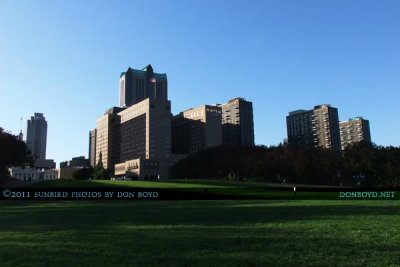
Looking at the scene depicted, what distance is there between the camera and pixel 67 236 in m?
11.9

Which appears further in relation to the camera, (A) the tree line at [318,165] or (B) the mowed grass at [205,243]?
(A) the tree line at [318,165]

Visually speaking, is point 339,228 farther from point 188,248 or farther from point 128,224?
point 128,224

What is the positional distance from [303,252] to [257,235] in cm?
262

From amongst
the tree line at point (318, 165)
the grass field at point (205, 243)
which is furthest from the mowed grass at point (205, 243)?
the tree line at point (318, 165)

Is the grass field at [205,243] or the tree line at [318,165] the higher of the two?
the tree line at [318,165]

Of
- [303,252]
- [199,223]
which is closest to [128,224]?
[199,223]

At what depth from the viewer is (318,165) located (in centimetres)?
12131

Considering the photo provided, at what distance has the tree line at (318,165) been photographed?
4481 inches

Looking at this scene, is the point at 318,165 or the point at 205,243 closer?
the point at 205,243

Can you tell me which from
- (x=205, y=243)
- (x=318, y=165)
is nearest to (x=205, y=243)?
(x=205, y=243)

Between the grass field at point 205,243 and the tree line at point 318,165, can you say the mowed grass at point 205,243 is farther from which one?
the tree line at point 318,165

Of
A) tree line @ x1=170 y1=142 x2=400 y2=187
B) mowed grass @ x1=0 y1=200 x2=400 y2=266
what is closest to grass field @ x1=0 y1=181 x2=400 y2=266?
mowed grass @ x1=0 y1=200 x2=400 y2=266

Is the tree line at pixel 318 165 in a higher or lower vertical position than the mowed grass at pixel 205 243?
higher

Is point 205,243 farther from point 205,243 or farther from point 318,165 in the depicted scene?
point 318,165
